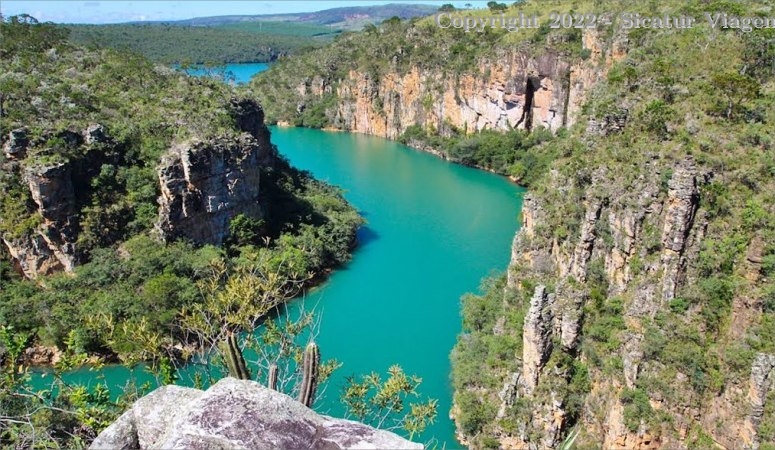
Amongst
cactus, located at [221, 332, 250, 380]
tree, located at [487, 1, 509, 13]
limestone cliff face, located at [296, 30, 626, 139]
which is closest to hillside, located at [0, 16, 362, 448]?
cactus, located at [221, 332, 250, 380]

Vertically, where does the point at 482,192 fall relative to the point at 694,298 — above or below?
below

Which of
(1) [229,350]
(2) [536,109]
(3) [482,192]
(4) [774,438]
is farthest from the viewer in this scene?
(2) [536,109]

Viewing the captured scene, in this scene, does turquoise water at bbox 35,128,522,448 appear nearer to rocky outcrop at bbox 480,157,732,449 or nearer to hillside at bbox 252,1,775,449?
hillside at bbox 252,1,775,449

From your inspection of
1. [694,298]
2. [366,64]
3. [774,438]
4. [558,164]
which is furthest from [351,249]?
[366,64]

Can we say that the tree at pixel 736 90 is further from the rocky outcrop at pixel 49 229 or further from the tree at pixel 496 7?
the tree at pixel 496 7

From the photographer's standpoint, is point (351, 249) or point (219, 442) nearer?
point (219, 442)

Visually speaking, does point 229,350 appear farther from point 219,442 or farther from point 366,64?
point 366,64
